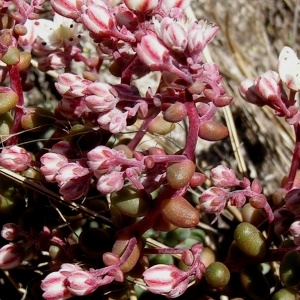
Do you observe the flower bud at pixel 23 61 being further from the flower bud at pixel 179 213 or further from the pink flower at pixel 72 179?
the flower bud at pixel 179 213

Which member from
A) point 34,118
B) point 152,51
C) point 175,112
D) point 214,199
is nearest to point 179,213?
point 214,199

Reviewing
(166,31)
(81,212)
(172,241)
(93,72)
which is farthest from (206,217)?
(166,31)

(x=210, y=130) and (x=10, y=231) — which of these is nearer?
(x=210, y=130)

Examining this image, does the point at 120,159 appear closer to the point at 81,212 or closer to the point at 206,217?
the point at 81,212

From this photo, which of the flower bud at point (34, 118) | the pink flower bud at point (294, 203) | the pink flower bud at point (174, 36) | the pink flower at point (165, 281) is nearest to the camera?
the pink flower bud at point (174, 36)

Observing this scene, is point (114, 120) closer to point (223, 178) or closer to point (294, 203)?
point (223, 178)

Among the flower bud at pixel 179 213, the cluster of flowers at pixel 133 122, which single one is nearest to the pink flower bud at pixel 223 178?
the cluster of flowers at pixel 133 122

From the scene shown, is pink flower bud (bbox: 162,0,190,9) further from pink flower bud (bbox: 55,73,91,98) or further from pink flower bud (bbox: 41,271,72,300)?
pink flower bud (bbox: 41,271,72,300)
